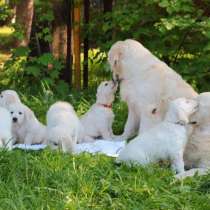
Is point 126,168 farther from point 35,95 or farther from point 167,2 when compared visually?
point 35,95

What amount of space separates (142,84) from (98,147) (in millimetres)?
928

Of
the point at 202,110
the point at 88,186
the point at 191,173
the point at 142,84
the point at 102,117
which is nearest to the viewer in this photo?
the point at 88,186

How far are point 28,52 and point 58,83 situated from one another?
78cm

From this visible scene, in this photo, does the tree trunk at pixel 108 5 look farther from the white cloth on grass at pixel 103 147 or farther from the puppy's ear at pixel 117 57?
the white cloth on grass at pixel 103 147

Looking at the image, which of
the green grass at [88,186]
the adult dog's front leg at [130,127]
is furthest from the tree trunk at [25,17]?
the green grass at [88,186]

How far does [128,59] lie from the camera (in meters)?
7.60

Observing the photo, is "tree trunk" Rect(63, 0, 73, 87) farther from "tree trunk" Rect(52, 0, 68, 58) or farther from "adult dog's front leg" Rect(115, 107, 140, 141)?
"adult dog's front leg" Rect(115, 107, 140, 141)

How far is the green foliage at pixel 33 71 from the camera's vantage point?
1059cm

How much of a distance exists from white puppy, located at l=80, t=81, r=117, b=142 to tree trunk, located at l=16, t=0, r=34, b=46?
3692 millimetres

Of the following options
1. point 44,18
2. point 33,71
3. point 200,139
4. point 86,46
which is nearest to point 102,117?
point 200,139

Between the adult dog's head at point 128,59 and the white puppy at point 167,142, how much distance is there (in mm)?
1423

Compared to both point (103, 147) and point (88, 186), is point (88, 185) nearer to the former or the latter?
point (88, 186)

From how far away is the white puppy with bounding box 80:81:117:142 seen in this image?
7.75m

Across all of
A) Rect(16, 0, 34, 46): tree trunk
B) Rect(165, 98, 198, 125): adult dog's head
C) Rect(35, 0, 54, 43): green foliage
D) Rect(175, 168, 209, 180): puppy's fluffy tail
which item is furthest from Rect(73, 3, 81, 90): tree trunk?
Rect(175, 168, 209, 180): puppy's fluffy tail
